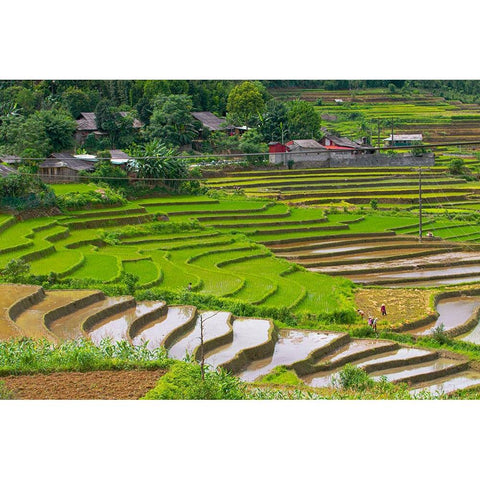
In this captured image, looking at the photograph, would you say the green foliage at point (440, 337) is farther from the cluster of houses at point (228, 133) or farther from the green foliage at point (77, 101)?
the green foliage at point (77, 101)

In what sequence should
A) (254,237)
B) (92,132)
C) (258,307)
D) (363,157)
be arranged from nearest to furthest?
(258,307) < (254,237) < (92,132) < (363,157)

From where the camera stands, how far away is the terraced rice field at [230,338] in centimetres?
1173

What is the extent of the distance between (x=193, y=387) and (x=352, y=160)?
2577 cm

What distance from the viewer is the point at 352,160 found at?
3372cm

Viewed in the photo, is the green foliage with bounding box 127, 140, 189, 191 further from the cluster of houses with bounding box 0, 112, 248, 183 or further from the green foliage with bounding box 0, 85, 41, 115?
the green foliage with bounding box 0, 85, 41, 115

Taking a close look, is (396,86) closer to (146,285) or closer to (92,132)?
(92,132)

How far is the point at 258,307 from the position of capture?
14.2 metres

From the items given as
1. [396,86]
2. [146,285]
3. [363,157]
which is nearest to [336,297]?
[146,285]

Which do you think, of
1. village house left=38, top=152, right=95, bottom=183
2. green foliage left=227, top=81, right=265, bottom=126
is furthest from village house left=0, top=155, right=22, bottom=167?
green foliage left=227, top=81, right=265, bottom=126

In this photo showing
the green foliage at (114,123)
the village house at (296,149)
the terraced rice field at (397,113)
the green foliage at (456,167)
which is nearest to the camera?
the green foliage at (114,123)

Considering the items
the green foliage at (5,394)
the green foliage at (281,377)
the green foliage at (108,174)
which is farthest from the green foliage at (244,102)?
the green foliage at (5,394)

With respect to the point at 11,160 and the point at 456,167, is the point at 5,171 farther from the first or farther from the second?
the point at 456,167

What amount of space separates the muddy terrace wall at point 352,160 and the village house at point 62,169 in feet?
32.6

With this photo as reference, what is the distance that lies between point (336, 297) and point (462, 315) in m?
2.30
